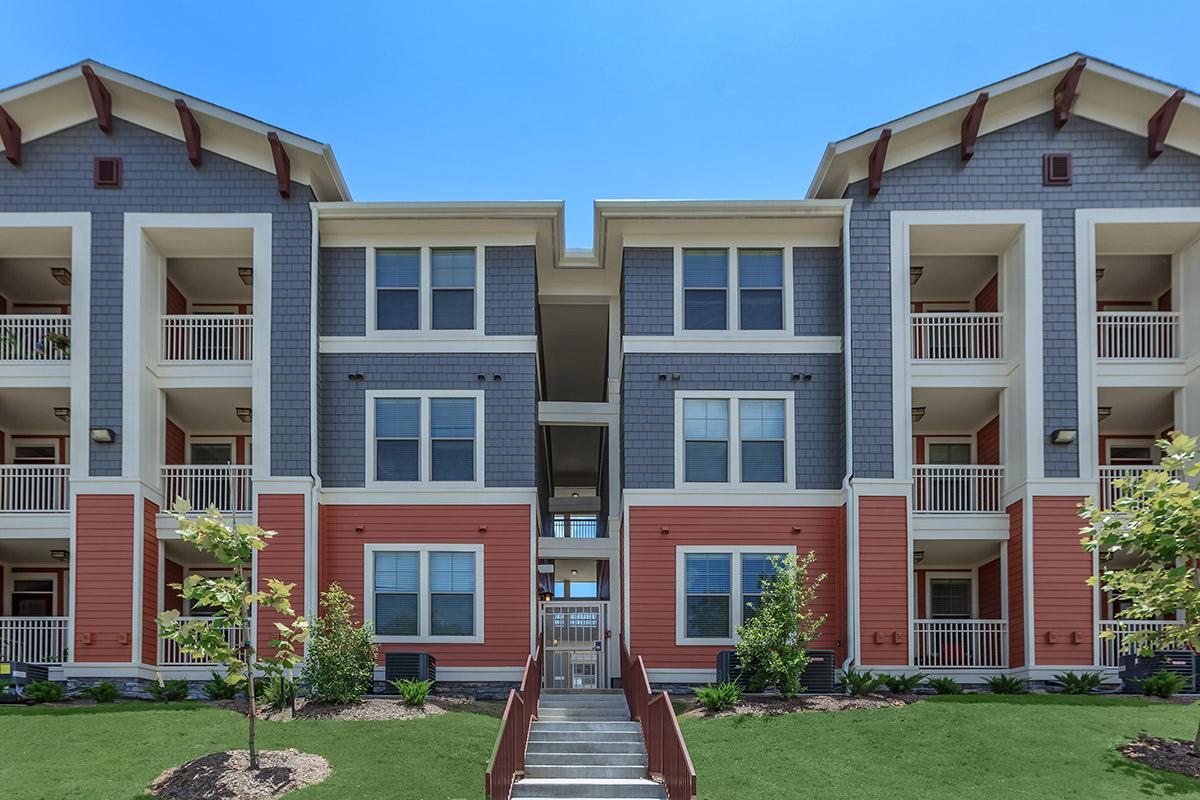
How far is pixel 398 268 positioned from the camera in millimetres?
23469

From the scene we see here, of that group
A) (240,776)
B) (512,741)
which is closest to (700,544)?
(512,741)

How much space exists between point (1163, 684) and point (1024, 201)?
8699 millimetres

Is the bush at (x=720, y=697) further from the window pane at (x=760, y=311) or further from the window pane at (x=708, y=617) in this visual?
the window pane at (x=760, y=311)

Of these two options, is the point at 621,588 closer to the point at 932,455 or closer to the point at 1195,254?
the point at 932,455

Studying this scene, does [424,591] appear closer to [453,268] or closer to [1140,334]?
[453,268]

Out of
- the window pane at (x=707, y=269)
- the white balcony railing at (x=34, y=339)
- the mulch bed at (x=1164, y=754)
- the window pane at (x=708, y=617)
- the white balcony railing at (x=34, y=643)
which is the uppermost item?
the window pane at (x=707, y=269)

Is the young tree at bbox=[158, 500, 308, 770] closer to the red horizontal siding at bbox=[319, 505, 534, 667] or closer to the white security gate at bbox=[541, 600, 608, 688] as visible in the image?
the red horizontal siding at bbox=[319, 505, 534, 667]

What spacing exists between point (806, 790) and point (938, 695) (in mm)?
6283

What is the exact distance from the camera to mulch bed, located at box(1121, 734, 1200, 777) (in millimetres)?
16234

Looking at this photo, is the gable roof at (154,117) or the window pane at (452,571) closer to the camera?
the gable roof at (154,117)

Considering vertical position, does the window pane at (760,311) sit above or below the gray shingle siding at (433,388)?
above

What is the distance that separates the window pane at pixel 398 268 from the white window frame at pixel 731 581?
7.03m

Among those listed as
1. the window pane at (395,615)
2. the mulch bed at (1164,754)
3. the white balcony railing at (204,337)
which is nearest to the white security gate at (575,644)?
the window pane at (395,615)

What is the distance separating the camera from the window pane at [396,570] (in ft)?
74.5
